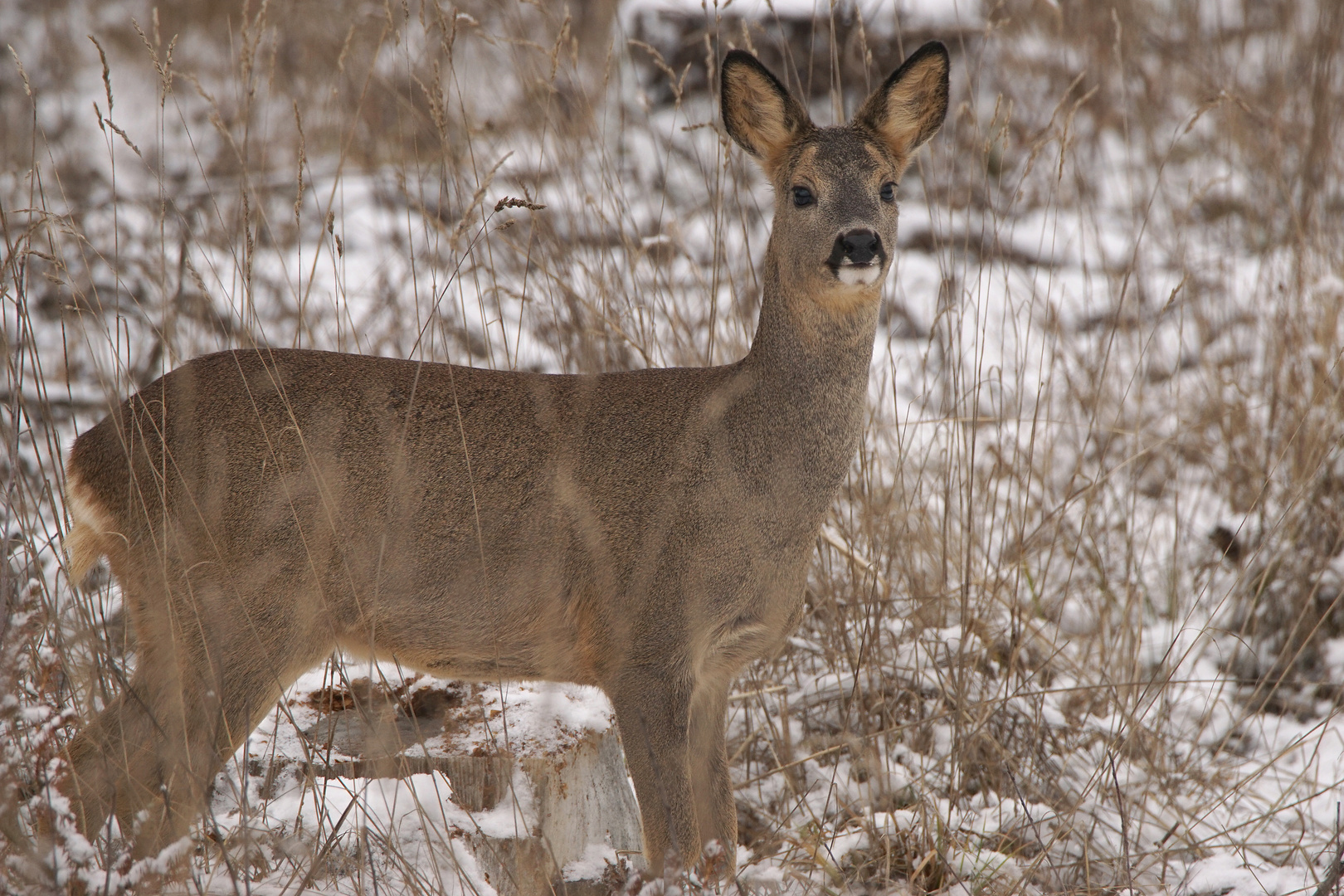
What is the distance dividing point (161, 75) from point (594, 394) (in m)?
1.35

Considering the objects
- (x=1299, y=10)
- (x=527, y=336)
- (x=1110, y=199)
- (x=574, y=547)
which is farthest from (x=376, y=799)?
(x=1299, y=10)

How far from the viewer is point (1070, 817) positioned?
137 inches

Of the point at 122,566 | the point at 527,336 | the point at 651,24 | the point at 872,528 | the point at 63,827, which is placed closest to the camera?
the point at 63,827

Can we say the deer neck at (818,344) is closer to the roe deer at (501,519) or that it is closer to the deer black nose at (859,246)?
the roe deer at (501,519)

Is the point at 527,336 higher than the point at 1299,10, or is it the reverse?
the point at 1299,10

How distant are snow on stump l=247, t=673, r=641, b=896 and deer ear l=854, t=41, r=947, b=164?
69.8 inches

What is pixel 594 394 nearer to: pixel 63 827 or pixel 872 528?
pixel 872 528

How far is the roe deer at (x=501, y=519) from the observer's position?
3.04 m

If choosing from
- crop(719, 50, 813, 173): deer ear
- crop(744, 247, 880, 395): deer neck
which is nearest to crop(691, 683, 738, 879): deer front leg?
crop(744, 247, 880, 395): deer neck

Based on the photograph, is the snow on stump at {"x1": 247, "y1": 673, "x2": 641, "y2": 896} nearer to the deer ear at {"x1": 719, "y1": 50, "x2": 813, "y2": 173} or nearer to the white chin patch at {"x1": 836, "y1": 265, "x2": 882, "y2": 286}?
the white chin patch at {"x1": 836, "y1": 265, "x2": 882, "y2": 286}

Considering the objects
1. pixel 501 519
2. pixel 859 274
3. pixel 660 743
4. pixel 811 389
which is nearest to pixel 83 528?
pixel 501 519

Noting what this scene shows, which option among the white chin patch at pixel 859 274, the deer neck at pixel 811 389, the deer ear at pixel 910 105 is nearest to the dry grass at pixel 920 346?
the deer ear at pixel 910 105

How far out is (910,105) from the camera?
3664 mm

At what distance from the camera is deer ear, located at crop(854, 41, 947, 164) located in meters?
3.58
